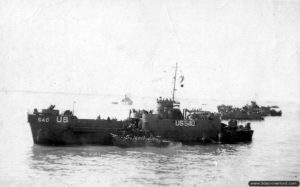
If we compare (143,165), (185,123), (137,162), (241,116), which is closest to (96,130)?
(137,162)

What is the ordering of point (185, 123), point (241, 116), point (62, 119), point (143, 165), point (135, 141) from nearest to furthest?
point (143, 165) → point (62, 119) → point (135, 141) → point (185, 123) → point (241, 116)

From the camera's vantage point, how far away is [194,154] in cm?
3238

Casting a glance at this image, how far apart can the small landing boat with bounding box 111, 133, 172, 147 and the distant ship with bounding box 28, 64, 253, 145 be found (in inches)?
31.2

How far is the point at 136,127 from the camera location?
119 feet

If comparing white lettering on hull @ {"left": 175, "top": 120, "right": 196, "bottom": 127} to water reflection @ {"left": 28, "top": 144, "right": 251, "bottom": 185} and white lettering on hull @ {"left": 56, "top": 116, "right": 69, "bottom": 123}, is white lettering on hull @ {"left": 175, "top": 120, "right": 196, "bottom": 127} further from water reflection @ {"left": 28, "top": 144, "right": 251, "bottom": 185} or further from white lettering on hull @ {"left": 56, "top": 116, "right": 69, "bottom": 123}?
white lettering on hull @ {"left": 56, "top": 116, "right": 69, "bottom": 123}

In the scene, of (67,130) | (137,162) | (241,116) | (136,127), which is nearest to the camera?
(137,162)

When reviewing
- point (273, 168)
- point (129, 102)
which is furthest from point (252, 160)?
point (129, 102)

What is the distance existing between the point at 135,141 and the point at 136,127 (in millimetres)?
2838

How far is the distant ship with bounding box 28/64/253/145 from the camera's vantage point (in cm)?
3309

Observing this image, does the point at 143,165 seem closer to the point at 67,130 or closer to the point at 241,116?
the point at 67,130

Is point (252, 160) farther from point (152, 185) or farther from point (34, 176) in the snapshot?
point (34, 176)

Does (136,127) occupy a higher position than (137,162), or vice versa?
(136,127)

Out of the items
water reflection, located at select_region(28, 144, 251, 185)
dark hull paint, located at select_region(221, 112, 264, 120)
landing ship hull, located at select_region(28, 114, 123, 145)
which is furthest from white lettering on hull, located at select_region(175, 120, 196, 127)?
dark hull paint, located at select_region(221, 112, 264, 120)

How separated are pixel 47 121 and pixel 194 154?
11.9m
